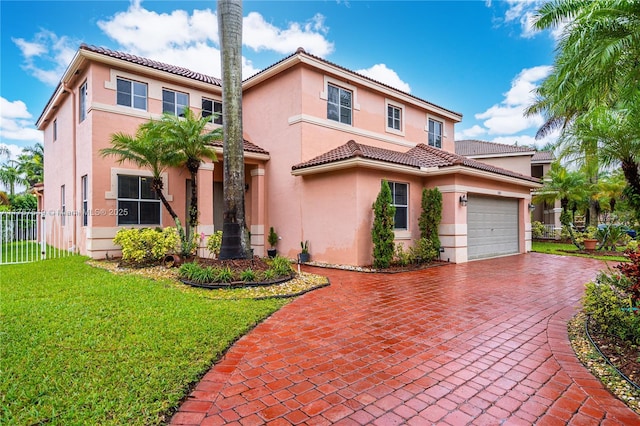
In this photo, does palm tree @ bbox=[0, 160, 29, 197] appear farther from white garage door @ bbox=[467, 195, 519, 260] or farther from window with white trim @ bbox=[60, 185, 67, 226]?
white garage door @ bbox=[467, 195, 519, 260]

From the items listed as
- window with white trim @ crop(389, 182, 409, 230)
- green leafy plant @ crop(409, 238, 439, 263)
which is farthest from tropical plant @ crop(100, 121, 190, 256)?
green leafy plant @ crop(409, 238, 439, 263)

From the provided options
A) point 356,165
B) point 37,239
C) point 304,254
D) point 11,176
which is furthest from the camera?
point 11,176

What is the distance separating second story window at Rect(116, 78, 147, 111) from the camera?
40.1 ft

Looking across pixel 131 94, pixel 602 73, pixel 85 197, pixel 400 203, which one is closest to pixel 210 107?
pixel 131 94

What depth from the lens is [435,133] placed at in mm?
18062

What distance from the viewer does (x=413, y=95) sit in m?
16.2

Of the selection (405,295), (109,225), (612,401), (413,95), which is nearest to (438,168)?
(413,95)

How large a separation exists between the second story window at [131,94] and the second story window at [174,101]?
2.43ft

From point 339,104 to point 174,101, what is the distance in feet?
22.5

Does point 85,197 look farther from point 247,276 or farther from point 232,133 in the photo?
point 247,276

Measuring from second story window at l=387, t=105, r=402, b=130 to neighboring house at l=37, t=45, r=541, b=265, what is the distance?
110 millimetres

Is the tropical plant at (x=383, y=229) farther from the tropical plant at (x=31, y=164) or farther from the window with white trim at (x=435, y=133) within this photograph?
the tropical plant at (x=31, y=164)

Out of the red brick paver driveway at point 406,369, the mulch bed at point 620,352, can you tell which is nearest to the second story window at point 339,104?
the red brick paver driveway at point 406,369

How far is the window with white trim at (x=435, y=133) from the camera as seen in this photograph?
58.3ft
